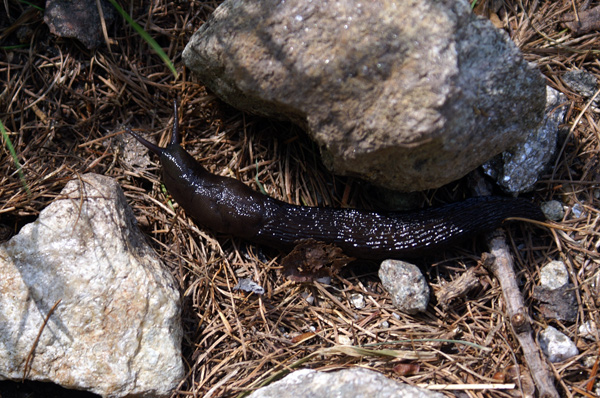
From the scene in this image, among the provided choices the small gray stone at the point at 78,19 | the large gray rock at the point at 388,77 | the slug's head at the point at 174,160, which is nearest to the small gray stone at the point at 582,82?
the large gray rock at the point at 388,77

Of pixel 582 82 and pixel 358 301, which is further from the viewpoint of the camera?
pixel 582 82

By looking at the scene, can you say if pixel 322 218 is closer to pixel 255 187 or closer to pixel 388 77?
pixel 255 187

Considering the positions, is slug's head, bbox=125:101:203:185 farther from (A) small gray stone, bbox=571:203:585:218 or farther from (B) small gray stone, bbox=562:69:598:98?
(B) small gray stone, bbox=562:69:598:98

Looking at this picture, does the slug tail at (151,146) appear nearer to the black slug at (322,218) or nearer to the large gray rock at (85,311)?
the black slug at (322,218)

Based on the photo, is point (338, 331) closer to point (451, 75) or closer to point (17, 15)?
point (451, 75)

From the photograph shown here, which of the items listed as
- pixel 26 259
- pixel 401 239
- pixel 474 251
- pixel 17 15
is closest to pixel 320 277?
pixel 401 239

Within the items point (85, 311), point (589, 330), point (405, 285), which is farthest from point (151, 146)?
point (589, 330)
